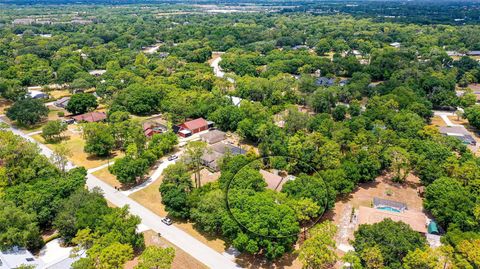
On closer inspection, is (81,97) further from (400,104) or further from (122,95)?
(400,104)

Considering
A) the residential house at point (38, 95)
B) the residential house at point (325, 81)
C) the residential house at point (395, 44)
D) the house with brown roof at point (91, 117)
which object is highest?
the residential house at point (395, 44)

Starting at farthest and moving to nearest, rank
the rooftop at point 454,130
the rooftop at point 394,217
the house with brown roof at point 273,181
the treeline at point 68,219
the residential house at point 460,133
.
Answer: the rooftop at point 454,130, the residential house at point 460,133, the house with brown roof at point 273,181, the rooftop at point 394,217, the treeline at point 68,219

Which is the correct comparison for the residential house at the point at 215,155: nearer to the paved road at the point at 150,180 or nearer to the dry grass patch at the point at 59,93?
the paved road at the point at 150,180

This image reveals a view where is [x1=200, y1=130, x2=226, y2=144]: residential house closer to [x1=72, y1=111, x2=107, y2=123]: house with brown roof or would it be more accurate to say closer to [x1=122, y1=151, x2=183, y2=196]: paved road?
[x1=122, y1=151, x2=183, y2=196]: paved road

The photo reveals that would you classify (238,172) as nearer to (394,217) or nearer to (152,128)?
(394,217)

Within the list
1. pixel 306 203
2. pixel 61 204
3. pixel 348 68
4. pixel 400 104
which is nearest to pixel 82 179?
pixel 61 204

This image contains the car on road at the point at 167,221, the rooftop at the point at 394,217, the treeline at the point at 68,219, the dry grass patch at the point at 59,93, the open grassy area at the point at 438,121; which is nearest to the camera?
the treeline at the point at 68,219

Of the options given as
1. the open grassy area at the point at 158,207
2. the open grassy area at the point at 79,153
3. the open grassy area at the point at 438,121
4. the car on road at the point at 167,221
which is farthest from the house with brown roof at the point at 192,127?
the open grassy area at the point at 438,121
